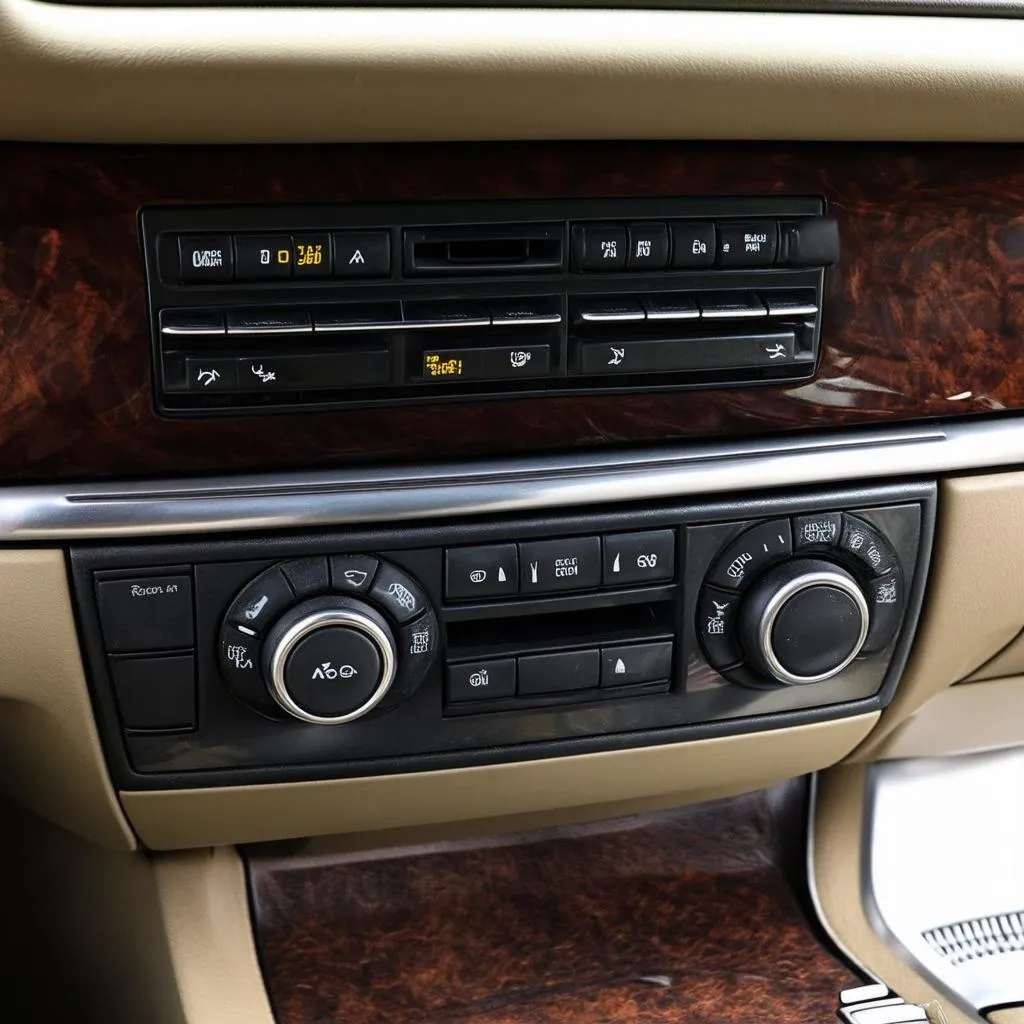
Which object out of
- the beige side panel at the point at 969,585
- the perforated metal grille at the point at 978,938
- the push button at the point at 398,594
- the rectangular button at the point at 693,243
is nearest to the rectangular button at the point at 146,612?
the push button at the point at 398,594

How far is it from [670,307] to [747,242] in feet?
0.19

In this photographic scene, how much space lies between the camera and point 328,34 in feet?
1.78

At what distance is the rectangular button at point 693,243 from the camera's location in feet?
2.19

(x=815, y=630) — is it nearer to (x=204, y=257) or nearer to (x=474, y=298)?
(x=474, y=298)

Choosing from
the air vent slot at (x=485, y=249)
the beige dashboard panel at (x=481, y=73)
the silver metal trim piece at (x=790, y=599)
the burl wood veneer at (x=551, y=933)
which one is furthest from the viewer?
the burl wood veneer at (x=551, y=933)

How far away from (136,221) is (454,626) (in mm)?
283

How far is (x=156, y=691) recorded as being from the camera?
0.70 m

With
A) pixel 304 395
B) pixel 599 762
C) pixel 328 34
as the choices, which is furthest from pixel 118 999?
pixel 328 34

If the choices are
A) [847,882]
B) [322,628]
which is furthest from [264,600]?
[847,882]

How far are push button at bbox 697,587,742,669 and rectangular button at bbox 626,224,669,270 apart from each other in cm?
20

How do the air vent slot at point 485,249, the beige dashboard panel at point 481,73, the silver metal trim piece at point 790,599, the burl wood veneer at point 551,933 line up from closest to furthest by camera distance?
the beige dashboard panel at point 481,73, the air vent slot at point 485,249, the silver metal trim piece at point 790,599, the burl wood veneer at point 551,933

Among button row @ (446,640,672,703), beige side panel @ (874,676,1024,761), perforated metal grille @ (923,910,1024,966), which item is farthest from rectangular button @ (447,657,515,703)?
perforated metal grille @ (923,910,1024,966)

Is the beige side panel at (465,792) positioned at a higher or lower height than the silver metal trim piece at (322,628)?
lower

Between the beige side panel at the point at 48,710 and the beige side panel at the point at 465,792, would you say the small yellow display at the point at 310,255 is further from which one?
the beige side panel at the point at 465,792
